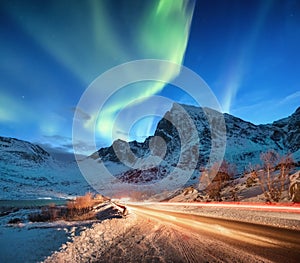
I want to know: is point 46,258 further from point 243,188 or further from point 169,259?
point 243,188

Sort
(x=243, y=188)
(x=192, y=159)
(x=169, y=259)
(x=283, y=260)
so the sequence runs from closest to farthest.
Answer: (x=283, y=260) → (x=169, y=259) → (x=243, y=188) → (x=192, y=159)

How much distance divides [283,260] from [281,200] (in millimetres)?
20257

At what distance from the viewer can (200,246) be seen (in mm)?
6863

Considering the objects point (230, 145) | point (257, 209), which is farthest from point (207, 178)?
point (230, 145)

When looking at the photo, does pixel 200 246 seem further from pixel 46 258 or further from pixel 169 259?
pixel 46 258

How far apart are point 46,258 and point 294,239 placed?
23.4 ft

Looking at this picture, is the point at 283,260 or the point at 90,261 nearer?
the point at 283,260

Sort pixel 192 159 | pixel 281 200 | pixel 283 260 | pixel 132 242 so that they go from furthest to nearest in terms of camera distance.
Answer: pixel 192 159, pixel 281 200, pixel 132 242, pixel 283 260

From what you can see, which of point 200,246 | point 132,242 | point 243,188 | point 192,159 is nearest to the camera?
point 200,246

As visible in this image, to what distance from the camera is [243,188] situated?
32.6 m

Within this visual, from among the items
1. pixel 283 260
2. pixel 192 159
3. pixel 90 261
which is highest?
pixel 192 159

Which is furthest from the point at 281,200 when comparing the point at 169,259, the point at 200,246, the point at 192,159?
the point at 192,159

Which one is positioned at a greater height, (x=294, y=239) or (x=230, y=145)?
(x=230, y=145)

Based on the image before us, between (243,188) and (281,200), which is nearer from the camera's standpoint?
(281,200)
